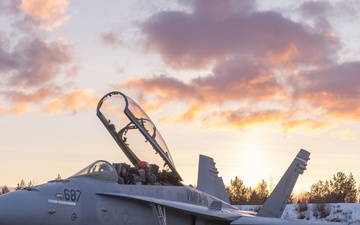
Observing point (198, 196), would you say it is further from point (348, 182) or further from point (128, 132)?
point (348, 182)

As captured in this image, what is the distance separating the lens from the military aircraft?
544 inches

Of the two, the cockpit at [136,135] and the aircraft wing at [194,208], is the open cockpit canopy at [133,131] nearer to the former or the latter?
the cockpit at [136,135]

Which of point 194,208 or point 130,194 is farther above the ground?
point 130,194

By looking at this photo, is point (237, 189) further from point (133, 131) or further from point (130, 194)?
point (130, 194)

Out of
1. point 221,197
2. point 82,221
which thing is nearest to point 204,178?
point 221,197

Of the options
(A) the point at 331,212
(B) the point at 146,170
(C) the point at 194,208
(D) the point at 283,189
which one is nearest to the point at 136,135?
(B) the point at 146,170

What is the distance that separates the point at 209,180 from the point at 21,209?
10223 mm

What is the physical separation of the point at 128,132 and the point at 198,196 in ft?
8.67

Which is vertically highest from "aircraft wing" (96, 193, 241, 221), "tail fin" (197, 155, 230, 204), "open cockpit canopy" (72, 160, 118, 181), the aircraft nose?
"tail fin" (197, 155, 230, 204)

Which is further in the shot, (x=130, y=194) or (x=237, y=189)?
(x=237, y=189)

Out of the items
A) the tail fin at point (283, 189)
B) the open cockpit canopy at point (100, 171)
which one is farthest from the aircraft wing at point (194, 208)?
the tail fin at point (283, 189)

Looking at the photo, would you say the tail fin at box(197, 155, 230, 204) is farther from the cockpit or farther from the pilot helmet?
the pilot helmet

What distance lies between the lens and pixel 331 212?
117 feet

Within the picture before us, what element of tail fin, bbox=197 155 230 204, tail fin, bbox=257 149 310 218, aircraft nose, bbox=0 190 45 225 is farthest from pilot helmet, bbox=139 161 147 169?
tail fin, bbox=257 149 310 218
